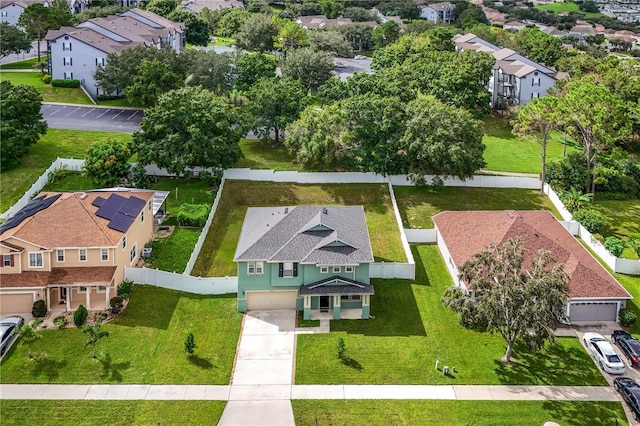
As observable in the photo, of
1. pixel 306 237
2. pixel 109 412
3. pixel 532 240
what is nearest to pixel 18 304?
pixel 109 412

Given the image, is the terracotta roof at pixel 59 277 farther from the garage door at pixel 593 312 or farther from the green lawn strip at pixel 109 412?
the garage door at pixel 593 312

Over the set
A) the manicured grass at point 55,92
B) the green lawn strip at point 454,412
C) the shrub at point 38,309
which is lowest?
the green lawn strip at point 454,412

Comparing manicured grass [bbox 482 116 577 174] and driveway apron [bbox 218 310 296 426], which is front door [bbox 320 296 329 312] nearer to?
driveway apron [bbox 218 310 296 426]

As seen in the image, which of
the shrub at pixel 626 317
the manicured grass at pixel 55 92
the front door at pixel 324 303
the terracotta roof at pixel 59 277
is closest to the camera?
the terracotta roof at pixel 59 277

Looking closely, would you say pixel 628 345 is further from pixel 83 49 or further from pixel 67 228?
pixel 83 49

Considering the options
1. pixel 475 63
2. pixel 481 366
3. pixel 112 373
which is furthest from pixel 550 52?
pixel 112 373

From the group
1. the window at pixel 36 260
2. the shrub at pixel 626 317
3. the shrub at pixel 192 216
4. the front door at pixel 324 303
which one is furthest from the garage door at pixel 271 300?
the shrub at pixel 626 317
